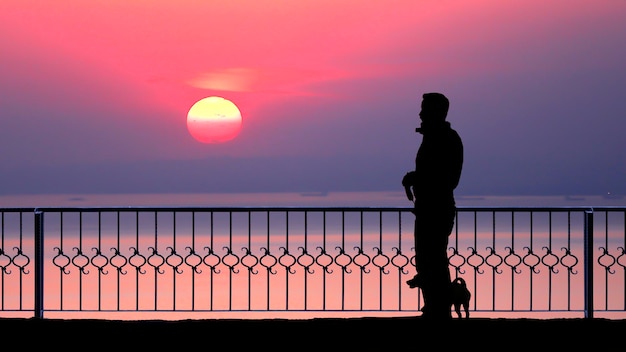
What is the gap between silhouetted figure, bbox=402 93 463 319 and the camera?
28.6 feet

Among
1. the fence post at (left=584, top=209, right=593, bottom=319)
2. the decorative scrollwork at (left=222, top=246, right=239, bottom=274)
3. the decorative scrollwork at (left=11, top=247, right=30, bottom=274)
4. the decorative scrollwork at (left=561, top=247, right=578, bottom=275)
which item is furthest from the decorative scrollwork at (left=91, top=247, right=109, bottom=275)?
the fence post at (left=584, top=209, right=593, bottom=319)

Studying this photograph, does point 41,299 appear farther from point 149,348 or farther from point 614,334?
point 614,334

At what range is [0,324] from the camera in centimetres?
897

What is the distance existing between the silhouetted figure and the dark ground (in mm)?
323

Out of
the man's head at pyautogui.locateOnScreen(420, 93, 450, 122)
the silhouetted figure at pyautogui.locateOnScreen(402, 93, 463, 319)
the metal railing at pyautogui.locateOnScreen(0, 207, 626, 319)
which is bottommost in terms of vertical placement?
the metal railing at pyautogui.locateOnScreen(0, 207, 626, 319)

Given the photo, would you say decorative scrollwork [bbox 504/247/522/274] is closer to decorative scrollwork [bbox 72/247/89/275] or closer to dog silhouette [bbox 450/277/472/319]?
dog silhouette [bbox 450/277/472/319]

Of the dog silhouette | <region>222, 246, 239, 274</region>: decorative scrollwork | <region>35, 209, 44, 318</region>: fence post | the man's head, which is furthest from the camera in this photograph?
<region>35, 209, 44, 318</region>: fence post

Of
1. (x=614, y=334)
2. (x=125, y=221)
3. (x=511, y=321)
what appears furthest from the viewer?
(x=125, y=221)

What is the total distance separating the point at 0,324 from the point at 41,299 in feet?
6.33

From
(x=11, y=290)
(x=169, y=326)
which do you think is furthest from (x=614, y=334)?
(x=11, y=290)

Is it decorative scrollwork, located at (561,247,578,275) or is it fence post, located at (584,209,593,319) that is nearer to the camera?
decorative scrollwork, located at (561,247,578,275)

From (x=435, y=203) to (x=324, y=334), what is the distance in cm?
151

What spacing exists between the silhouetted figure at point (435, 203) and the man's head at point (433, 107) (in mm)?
12

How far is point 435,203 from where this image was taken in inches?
349
